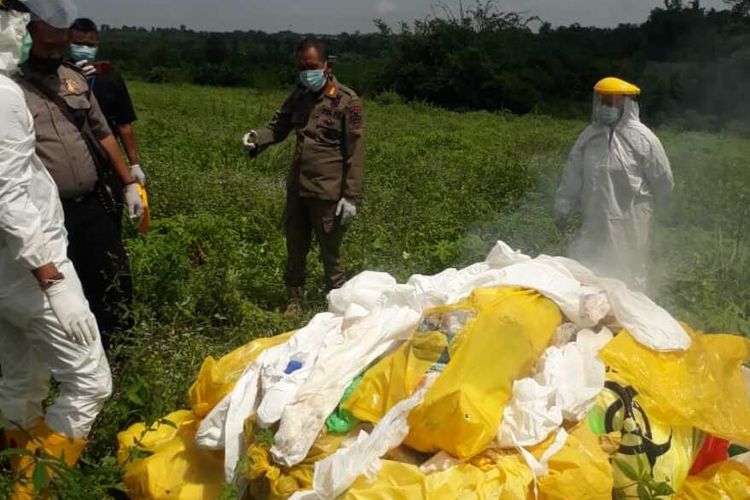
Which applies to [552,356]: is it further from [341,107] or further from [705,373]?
[341,107]

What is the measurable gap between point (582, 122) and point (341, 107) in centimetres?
1341

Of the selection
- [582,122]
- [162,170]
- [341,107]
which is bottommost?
[582,122]

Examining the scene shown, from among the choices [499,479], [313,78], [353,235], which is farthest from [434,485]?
[353,235]

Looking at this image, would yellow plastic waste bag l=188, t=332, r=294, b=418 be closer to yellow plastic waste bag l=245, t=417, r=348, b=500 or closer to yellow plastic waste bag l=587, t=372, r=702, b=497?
yellow plastic waste bag l=245, t=417, r=348, b=500

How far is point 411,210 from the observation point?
612 cm

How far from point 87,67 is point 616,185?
2.81 m

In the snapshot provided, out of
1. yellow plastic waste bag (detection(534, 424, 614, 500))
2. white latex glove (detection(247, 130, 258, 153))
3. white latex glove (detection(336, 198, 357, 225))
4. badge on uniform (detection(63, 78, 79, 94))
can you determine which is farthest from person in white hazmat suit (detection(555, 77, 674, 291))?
badge on uniform (detection(63, 78, 79, 94))

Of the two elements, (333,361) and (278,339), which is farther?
(278,339)

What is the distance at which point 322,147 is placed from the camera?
14.2 feet

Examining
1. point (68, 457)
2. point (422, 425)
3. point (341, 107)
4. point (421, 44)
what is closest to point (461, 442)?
point (422, 425)

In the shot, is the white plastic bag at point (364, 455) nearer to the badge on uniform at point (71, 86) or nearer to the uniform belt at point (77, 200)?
the uniform belt at point (77, 200)

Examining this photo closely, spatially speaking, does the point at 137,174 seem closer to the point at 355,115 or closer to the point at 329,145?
the point at 329,145

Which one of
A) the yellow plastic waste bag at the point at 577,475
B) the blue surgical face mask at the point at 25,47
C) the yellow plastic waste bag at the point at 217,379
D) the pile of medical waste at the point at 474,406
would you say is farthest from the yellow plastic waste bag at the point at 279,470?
the blue surgical face mask at the point at 25,47

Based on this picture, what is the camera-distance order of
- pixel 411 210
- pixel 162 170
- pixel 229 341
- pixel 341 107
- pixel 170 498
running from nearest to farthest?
pixel 170 498 → pixel 229 341 → pixel 341 107 → pixel 411 210 → pixel 162 170
